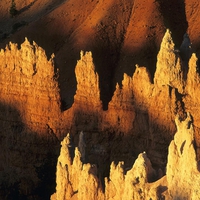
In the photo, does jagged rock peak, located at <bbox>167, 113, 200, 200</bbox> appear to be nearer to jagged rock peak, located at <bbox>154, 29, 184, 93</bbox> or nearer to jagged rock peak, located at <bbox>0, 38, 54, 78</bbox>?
jagged rock peak, located at <bbox>154, 29, 184, 93</bbox>

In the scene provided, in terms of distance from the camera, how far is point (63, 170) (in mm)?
45125

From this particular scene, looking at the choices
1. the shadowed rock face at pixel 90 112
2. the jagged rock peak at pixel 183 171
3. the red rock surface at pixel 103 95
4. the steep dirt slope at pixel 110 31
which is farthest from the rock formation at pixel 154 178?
the steep dirt slope at pixel 110 31

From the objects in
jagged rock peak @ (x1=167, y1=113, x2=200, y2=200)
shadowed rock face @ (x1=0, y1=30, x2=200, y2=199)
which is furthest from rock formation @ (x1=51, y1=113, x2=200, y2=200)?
shadowed rock face @ (x1=0, y1=30, x2=200, y2=199)

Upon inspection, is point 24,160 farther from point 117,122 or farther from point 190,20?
point 190,20

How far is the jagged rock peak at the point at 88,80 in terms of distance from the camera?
5691cm

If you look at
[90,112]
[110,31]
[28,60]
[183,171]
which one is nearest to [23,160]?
[90,112]

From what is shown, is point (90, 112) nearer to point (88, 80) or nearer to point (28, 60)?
point (88, 80)

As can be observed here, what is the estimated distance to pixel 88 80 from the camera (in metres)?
57.0

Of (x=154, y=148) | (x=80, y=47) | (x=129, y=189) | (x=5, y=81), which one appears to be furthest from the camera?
(x=80, y=47)

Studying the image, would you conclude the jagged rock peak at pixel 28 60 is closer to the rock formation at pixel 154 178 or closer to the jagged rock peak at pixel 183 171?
the rock formation at pixel 154 178

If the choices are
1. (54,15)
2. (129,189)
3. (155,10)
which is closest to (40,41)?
(54,15)

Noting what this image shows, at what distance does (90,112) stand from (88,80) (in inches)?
61.0

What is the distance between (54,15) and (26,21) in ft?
17.9

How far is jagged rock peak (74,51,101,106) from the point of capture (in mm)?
56906
